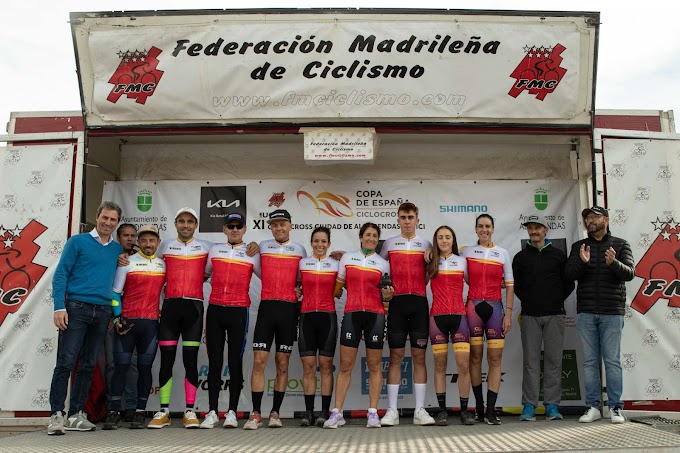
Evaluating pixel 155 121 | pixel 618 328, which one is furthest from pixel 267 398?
pixel 618 328

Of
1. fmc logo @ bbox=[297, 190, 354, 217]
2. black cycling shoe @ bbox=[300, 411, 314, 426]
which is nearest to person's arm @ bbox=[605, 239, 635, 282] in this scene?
fmc logo @ bbox=[297, 190, 354, 217]

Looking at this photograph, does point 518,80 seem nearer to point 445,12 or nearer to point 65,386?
point 445,12

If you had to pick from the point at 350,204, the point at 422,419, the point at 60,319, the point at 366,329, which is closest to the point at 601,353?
the point at 422,419

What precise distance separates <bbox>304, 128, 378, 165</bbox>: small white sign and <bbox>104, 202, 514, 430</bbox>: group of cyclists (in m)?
0.72

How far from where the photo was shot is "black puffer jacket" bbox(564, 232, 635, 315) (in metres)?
5.55

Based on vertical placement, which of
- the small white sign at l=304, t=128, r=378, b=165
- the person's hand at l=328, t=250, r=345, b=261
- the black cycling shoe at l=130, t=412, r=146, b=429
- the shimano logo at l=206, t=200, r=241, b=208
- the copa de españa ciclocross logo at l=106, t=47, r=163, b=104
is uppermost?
the copa de españa ciclocross logo at l=106, t=47, r=163, b=104

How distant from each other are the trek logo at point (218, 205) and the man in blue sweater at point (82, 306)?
141 cm

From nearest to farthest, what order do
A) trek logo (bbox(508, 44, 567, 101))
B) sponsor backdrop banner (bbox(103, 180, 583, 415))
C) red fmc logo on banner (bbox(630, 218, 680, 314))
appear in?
red fmc logo on banner (bbox(630, 218, 680, 314)) → trek logo (bbox(508, 44, 567, 101)) → sponsor backdrop banner (bbox(103, 180, 583, 415))

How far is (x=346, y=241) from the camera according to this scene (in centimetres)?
682

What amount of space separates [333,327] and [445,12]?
326 centimetres

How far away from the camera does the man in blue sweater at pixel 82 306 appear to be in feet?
17.1

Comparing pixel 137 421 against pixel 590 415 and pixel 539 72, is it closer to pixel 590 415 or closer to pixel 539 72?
pixel 590 415

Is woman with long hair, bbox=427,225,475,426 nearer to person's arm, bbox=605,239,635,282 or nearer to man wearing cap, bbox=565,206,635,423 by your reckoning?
man wearing cap, bbox=565,206,635,423

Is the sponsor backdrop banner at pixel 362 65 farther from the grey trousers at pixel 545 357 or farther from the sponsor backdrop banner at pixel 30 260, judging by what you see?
the grey trousers at pixel 545 357
